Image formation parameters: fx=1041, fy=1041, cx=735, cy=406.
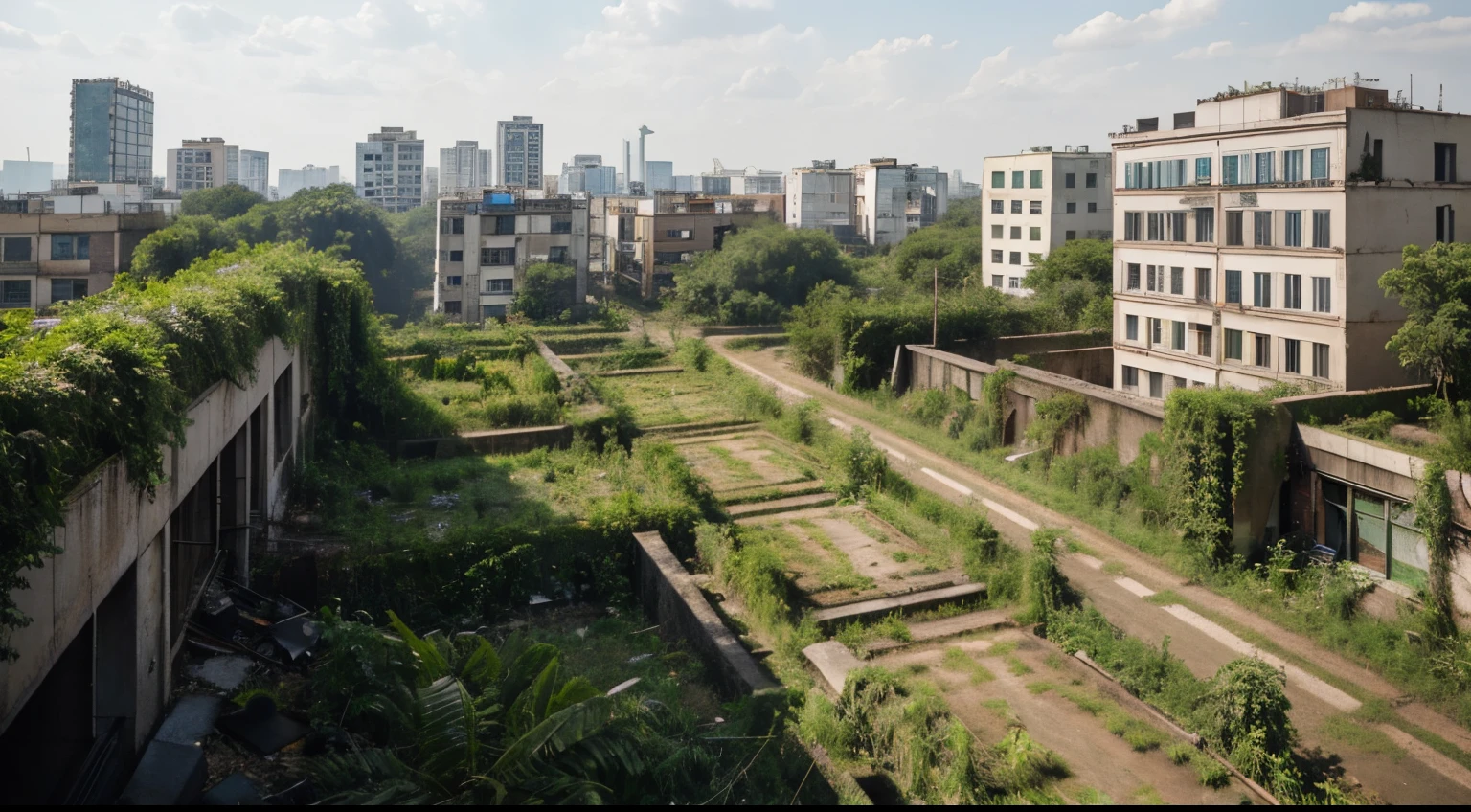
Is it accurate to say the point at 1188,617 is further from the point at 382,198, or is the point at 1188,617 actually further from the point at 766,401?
the point at 382,198

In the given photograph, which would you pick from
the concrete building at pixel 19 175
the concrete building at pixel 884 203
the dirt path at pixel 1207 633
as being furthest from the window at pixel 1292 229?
the concrete building at pixel 19 175

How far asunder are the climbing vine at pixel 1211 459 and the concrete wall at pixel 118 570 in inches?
508

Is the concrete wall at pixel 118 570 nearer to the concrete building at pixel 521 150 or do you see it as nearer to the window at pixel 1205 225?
the window at pixel 1205 225

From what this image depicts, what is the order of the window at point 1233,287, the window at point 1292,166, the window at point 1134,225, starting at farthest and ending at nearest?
the window at point 1134,225, the window at point 1233,287, the window at point 1292,166

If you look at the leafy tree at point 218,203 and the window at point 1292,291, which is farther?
the leafy tree at point 218,203

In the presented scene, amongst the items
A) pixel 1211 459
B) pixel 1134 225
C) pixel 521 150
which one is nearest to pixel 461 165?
pixel 521 150

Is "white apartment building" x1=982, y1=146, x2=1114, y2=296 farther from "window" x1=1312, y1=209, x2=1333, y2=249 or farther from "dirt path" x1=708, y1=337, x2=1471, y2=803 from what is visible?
"dirt path" x1=708, y1=337, x2=1471, y2=803

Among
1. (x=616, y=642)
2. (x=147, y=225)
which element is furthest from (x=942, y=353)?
(x=147, y=225)

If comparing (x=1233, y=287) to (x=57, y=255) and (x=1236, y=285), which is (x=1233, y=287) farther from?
(x=57, y=255)

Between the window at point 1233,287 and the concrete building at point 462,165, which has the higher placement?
the concrete building at point 462,165

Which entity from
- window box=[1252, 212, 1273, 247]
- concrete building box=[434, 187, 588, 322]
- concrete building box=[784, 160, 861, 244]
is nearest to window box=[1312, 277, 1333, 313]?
window box=[1252, 212, 1273, 247]

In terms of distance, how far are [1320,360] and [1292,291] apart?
1589mm

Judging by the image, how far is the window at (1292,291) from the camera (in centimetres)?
2145

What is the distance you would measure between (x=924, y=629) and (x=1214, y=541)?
492 centimetres
